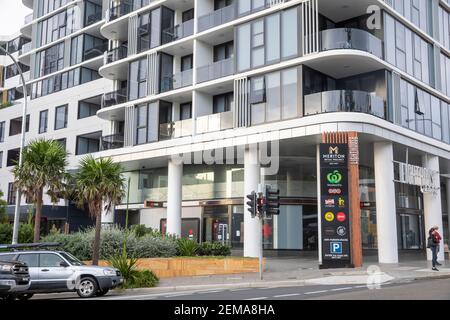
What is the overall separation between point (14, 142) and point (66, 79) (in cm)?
1150

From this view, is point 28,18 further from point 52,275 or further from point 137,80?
point 52,275

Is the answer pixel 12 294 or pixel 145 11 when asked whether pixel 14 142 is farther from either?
pixel 12 294

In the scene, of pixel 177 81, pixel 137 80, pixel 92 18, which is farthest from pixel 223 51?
pixel 92 18

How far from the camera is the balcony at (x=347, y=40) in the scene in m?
26.8

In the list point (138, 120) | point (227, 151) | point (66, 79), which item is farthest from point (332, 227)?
point (66, 79)

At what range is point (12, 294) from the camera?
576 inches

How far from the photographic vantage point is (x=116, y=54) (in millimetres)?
39781

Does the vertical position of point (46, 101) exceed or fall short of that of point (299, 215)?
it exceeds it

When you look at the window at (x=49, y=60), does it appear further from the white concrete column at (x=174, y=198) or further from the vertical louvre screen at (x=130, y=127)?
the white concrete column at (x=174, y=198)

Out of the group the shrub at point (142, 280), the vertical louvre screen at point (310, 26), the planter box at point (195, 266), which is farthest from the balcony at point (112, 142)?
the shrub at point (142, 280)

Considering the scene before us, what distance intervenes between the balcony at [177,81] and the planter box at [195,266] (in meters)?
14.0

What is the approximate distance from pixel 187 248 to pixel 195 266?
7.42ft

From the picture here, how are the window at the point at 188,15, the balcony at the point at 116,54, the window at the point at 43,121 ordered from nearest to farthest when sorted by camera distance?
the window at the point at 188,15 < the balcony at the point at 116,54 < the window at the point at 43,121

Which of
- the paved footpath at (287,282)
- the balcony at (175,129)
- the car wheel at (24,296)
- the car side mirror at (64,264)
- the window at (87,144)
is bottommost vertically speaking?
the car wheel at (24,296)
